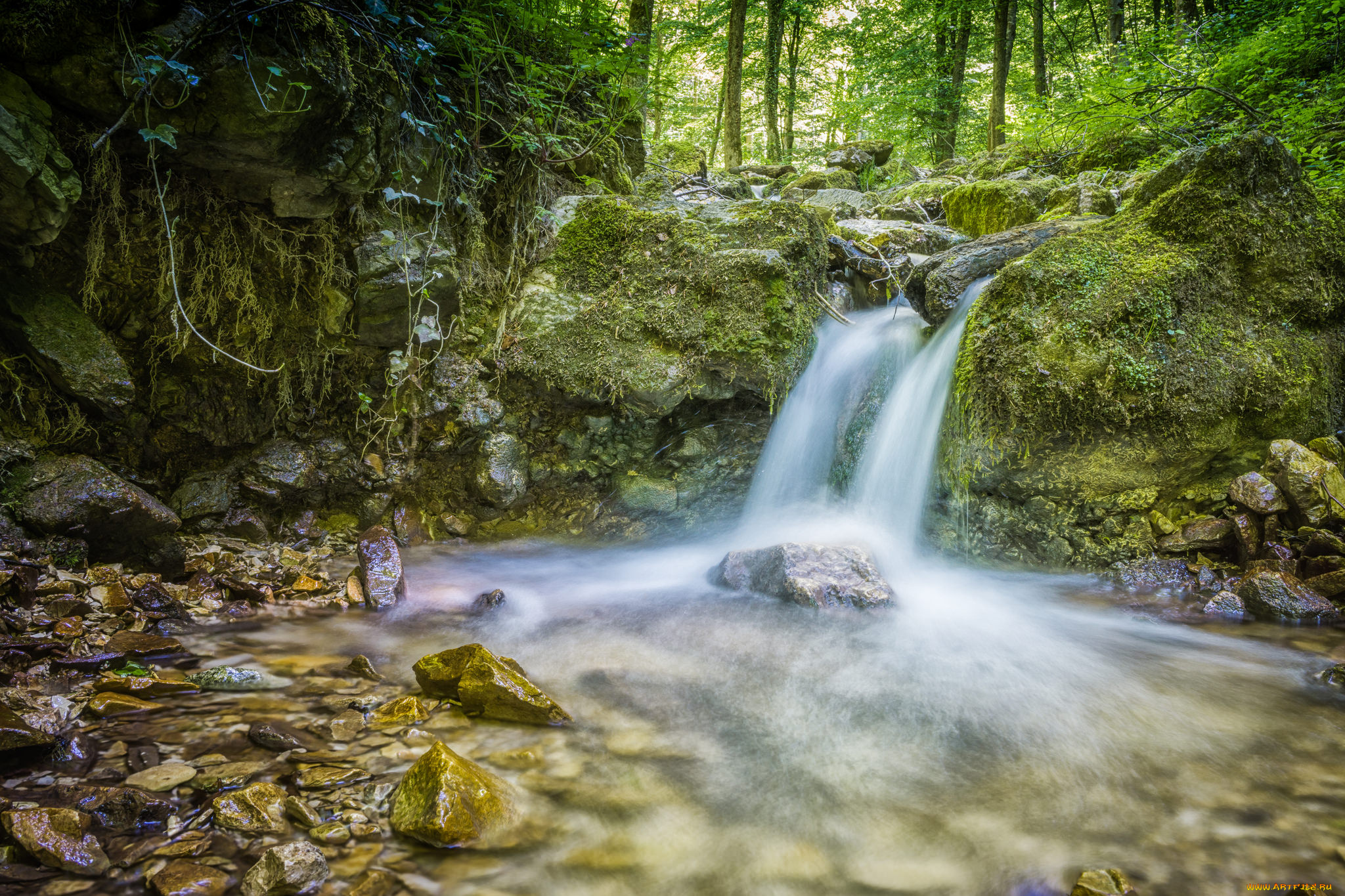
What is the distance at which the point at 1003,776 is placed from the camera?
2.30m

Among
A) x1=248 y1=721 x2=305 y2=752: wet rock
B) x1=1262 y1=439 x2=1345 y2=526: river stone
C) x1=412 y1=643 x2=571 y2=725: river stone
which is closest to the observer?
x1=248 y1=721 x2=305 y2=752: wet rock

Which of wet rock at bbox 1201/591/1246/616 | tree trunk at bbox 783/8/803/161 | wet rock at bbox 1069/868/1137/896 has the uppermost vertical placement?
tree trunk at bbox 783/8/803/161

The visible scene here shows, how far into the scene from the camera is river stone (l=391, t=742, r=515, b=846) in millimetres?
1750

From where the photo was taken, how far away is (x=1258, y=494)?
13.1 feet

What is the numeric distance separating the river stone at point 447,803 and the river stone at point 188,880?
427mm

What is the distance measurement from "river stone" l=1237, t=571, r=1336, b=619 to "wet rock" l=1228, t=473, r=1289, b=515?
1.58 feet

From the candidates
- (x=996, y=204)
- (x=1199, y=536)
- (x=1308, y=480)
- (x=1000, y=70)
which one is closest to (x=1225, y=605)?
(x=1199, y=536)

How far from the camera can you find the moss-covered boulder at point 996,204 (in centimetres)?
768

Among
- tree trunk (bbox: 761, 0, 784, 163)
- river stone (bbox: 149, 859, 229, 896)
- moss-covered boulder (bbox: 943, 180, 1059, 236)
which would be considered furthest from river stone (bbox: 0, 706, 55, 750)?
tree trunk (bbox: 761, 0, 784, 163)

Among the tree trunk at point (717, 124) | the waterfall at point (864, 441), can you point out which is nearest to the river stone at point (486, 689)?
the waterfall at point (864, 441)

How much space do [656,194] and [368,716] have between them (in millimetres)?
5601

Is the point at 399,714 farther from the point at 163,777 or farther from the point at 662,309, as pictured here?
the point at 662,309

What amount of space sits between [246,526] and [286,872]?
334cm

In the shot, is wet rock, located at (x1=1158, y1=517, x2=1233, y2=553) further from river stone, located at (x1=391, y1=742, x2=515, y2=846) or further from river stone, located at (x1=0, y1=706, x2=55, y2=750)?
river stone, located at (x1=0, y1=706, x2=55, y2=750)
